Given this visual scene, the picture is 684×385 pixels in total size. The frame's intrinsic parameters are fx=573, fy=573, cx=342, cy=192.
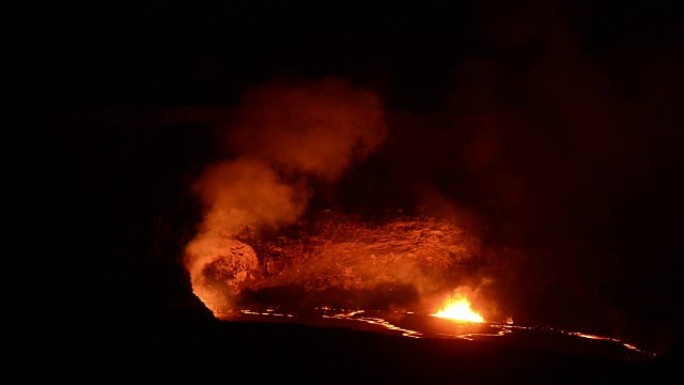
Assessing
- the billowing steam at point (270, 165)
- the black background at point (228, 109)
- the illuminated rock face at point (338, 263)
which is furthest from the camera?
the illuminated rock face at point (338, 263)

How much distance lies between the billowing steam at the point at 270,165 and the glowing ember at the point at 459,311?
314cm

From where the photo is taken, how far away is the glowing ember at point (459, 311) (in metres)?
8.94

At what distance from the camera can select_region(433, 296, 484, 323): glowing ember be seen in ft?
29.3

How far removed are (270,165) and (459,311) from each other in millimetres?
4191

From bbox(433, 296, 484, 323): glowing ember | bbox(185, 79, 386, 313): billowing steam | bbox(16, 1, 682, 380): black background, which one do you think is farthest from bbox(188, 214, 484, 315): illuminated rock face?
bbox(16, 1, 682, 380): black background

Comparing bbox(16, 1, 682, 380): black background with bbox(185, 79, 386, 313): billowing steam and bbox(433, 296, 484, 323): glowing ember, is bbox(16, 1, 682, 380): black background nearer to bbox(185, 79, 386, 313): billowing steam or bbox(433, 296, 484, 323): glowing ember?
bbox(185, 79, 386, 313): billowing steam

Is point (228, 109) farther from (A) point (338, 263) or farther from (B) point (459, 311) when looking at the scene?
(B) point (459, 311)

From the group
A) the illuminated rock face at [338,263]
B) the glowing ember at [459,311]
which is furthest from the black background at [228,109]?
the glowing ember at [459,311]

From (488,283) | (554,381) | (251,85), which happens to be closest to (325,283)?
(488,283)

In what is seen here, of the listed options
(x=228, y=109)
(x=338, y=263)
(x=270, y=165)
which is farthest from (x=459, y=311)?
(x=228, y=109)

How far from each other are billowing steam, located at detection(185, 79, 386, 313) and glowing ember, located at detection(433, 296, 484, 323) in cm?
314

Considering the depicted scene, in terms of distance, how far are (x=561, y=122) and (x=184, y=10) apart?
6.63m

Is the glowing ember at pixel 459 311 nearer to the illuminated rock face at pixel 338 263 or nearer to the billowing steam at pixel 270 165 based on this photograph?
the illuminated rock face at pixel 338 263

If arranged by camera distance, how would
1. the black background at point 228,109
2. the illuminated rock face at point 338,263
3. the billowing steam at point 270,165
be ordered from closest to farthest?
1. the black background at point 228,109
2. the billowing steam at point 270,165
3. the illuminated rock face at point 338,263
